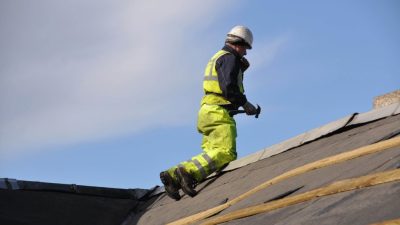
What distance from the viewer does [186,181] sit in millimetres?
5934

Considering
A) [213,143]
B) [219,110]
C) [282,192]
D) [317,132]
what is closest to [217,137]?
[213,143]

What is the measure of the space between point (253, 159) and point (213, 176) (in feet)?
1.55

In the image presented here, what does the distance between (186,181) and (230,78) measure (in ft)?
3.46

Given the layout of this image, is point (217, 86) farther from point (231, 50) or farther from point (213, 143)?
point (213, 143)

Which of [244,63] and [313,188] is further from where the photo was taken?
[244,63]

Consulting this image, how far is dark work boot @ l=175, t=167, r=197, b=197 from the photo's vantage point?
5.90 meters

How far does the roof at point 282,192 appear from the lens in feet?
9.97

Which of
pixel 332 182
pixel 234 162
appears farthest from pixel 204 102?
pixel 332 182

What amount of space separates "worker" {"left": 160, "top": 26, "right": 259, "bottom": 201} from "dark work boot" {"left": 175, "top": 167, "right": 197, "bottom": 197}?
0.01m

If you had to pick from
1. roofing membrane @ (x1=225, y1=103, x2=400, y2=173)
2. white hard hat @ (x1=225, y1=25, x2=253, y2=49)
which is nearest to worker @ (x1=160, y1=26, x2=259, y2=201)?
white hard hat @ (x1=225, y1=25, x2=253, y2=49)

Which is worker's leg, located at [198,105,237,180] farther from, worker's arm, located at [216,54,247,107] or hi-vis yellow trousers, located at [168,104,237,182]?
worker's arm, located at [216,54,247,107]

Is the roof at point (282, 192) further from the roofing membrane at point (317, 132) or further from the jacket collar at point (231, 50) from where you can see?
the jacket collar at point (231, 50)

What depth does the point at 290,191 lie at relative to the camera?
3857 millimetres

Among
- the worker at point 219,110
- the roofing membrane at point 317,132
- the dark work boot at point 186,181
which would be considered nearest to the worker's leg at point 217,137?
the worker at point 219,110
